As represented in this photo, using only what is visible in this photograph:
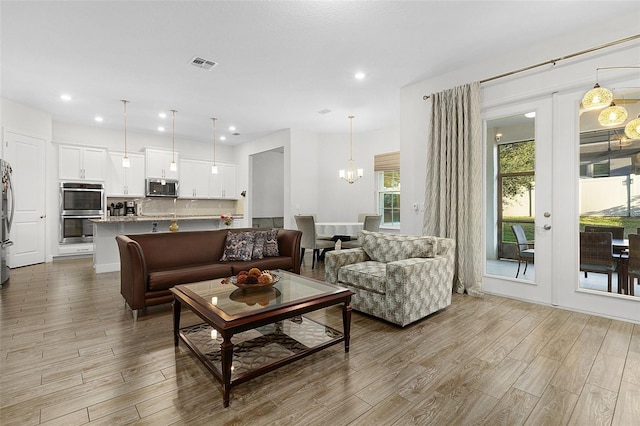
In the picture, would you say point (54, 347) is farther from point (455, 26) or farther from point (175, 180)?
point (175, 180)

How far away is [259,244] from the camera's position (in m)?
4.21

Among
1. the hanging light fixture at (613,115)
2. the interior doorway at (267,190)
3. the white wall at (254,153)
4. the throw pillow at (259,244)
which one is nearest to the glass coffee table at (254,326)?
the throw pillow at (259,244)

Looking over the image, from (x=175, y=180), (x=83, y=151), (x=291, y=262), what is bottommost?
(x=291, y=262)

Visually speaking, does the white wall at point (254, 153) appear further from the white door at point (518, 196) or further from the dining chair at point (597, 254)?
the dining chair at point (597, 254)

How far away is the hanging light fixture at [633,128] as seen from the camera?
2.92 m

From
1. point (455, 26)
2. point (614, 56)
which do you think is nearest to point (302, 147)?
point (455, 26)

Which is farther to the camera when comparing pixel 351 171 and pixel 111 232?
pixel 351 171

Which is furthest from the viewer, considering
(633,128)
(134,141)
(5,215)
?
(134,141)

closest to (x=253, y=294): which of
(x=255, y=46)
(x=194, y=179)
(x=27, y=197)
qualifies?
(x=255, y=46)

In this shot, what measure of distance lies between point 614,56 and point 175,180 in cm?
836

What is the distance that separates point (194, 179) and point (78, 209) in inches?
104

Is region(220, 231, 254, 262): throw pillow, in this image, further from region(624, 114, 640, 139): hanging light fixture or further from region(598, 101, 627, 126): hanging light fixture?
region(624, 114, 640, 139): hanging light fixture

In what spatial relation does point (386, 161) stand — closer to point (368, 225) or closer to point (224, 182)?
point (368, 225)

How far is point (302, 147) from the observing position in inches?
285
